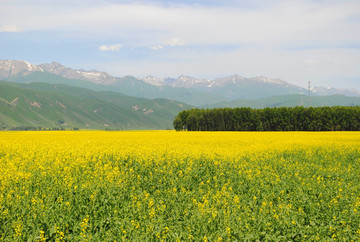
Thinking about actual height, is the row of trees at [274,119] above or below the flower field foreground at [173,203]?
above

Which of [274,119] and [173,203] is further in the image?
[274,119]

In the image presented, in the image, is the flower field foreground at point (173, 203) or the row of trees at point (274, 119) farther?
the row of trees at point (274, 119)

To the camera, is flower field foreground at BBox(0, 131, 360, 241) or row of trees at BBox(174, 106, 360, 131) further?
row of trees at BBox(174, 106, 360, 131)

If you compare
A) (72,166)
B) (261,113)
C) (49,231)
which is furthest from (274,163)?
(261,113)

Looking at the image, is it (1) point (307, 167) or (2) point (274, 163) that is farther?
(2) point (274, 163)

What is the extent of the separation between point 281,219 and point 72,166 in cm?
1066

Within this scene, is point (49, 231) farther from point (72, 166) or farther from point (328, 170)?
point (328, 170)

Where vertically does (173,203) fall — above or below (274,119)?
below

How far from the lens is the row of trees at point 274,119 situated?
8469 centimetres

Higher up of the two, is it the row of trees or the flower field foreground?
the row of trees

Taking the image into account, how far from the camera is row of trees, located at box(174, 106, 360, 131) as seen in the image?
84688mm

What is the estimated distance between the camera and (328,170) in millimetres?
18859

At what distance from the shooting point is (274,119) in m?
90.2

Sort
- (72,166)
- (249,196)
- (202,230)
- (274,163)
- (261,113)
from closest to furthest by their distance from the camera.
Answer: (202,230), (249,196), (72,166), (274,163), (261,113)
